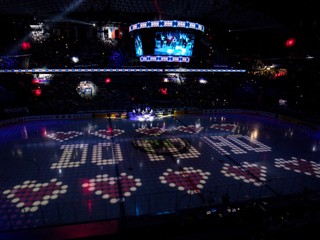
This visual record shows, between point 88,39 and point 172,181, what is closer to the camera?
point 172,181

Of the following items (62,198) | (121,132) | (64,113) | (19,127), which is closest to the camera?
(62,198)

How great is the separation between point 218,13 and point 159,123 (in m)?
15.4

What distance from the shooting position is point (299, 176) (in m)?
11.2

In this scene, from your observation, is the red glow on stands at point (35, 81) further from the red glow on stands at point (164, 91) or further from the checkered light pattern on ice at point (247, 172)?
the checkered light pattern on ice at point (247, 172)

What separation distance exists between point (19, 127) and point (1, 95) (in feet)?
22.5

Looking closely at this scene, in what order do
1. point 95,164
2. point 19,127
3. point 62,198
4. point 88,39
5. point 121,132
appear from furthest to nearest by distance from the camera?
point 88,39 < point 19,127 < point 121,132 < point 95,164 < point 62,198

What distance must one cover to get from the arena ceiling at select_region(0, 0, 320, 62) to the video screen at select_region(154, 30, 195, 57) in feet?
21.9

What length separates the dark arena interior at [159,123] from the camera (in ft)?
22.2

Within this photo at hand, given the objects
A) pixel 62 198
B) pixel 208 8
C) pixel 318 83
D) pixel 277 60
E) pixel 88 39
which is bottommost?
pixel 62 198

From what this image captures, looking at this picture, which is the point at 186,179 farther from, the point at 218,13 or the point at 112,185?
the point at 218,13

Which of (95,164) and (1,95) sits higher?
(1,95)

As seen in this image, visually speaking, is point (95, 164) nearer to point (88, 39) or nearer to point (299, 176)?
point (299, 176)

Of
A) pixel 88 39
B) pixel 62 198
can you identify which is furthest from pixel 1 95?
pixel 62 198

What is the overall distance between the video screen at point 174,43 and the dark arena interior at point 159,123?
0.08m
